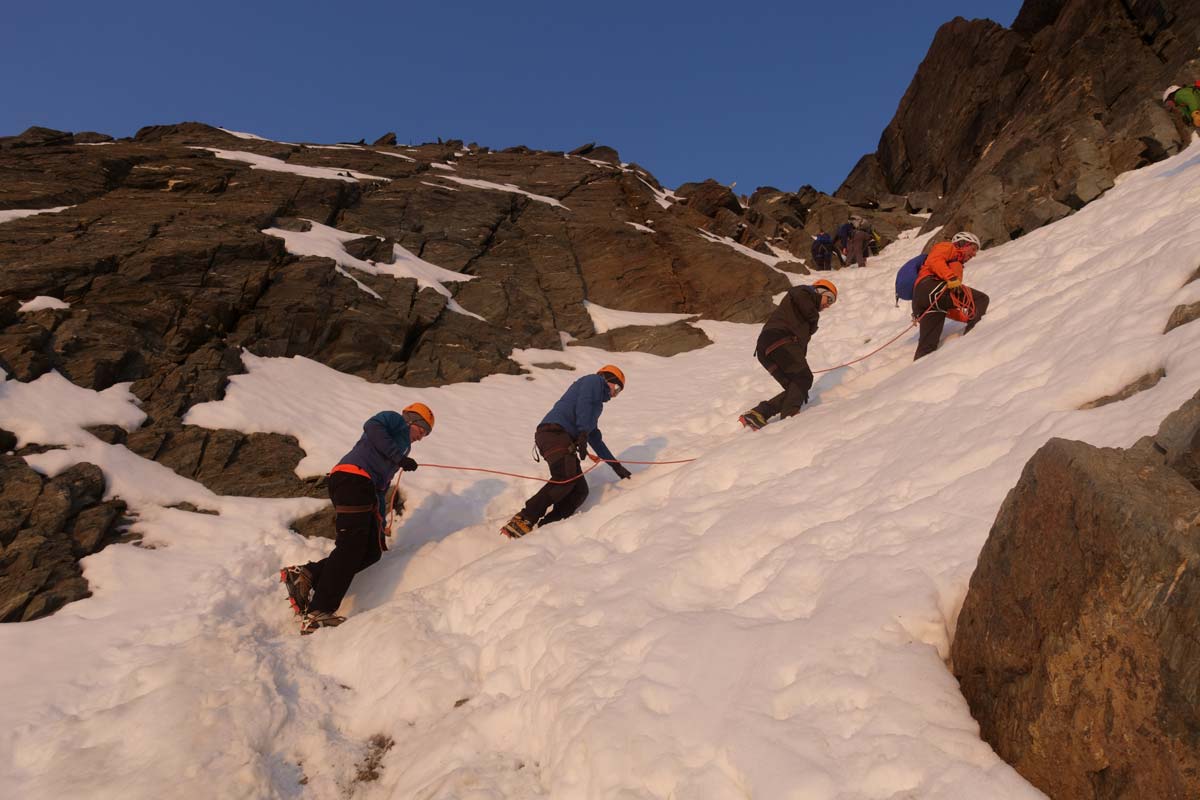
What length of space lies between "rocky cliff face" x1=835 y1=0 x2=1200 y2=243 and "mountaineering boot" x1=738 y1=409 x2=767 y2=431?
1071cm

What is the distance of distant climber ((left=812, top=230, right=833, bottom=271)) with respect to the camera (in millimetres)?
22906

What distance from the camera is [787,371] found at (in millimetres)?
9242

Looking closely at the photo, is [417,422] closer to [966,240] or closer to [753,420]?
[753,420]

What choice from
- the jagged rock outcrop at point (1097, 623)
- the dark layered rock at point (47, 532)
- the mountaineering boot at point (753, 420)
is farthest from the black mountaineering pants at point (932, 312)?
the dark layered rock at point (47, 532)

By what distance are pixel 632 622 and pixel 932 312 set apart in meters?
7.26

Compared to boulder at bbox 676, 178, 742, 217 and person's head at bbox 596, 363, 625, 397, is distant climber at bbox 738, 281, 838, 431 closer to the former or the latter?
person's head at bbox 596, 363, 625, 397

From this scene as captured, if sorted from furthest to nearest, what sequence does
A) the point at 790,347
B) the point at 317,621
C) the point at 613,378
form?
the point at 790,347
the point at 613,378
the point at 317,621

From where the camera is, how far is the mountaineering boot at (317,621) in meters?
5.97

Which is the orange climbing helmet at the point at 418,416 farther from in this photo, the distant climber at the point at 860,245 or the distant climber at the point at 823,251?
the distant climber at the point at 823,251

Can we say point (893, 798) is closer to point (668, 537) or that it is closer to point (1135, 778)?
point (1135, 778)

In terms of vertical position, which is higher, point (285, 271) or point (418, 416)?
point (285, 271)

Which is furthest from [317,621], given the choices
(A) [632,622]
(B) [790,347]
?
(B) [790,347]

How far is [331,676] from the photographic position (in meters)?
5.14

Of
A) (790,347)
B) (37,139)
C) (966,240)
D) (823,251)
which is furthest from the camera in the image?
(823,251)
